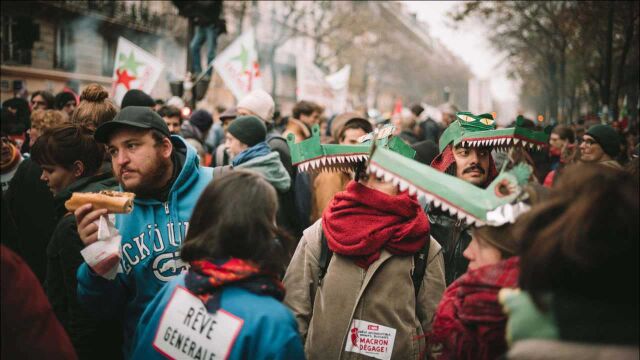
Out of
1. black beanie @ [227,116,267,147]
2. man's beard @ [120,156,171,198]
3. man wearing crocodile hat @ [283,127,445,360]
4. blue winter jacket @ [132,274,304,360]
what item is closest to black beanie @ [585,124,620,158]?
black beanie @ [227,116,267,147]

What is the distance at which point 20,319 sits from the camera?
68.2 inches

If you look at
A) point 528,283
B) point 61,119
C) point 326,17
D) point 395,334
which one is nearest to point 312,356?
point 395,334

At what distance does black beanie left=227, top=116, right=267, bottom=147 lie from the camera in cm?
520

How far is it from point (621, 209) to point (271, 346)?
1228mm

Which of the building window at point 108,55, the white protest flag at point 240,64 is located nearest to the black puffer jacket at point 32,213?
the white protest flag at point 240,64

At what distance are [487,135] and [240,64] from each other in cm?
651

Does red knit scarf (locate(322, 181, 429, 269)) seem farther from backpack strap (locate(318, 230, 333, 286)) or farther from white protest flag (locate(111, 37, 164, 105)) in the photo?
white protest flag (locate(111, 37, 164, 105))

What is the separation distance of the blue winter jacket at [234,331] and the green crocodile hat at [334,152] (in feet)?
3.58

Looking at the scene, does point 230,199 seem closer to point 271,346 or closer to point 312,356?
point 271,346

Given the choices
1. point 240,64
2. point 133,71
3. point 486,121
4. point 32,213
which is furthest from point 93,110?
point 240,64

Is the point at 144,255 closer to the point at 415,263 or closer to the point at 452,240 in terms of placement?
the point at 415,263

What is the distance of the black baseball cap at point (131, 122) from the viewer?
10.1ft

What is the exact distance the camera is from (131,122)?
10.1 feet

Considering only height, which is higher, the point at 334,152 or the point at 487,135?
the point at 487,135
